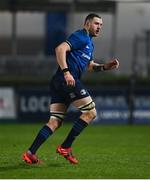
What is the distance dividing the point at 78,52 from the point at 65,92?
23.2 inches

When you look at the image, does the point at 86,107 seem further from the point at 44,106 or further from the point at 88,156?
the point at 44,106

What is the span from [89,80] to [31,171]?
657 inches

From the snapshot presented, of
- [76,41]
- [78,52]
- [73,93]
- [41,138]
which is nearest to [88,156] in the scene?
[41,138]

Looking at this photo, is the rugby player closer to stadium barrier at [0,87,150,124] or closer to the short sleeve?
the short sleeve

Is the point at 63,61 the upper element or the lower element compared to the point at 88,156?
upper

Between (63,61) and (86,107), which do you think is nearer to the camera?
(63,61)

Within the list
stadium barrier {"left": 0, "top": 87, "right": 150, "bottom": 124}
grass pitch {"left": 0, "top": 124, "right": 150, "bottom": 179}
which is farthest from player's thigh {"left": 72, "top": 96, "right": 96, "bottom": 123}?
stadium barrier {"left": 0, "top": 87, "right": 150, "bottom": 124}

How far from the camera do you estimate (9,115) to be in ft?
83.7

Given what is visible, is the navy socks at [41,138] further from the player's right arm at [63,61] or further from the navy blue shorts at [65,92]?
the player's right arm at [63,61]

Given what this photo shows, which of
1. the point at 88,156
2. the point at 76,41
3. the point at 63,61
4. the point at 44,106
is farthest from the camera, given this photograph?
the point at 44,106

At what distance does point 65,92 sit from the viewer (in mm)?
11211

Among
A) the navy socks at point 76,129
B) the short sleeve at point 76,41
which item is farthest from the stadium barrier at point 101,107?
the short sleeve at point 76,41

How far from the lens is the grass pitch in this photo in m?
10.2

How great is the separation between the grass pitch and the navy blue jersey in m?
1.34
